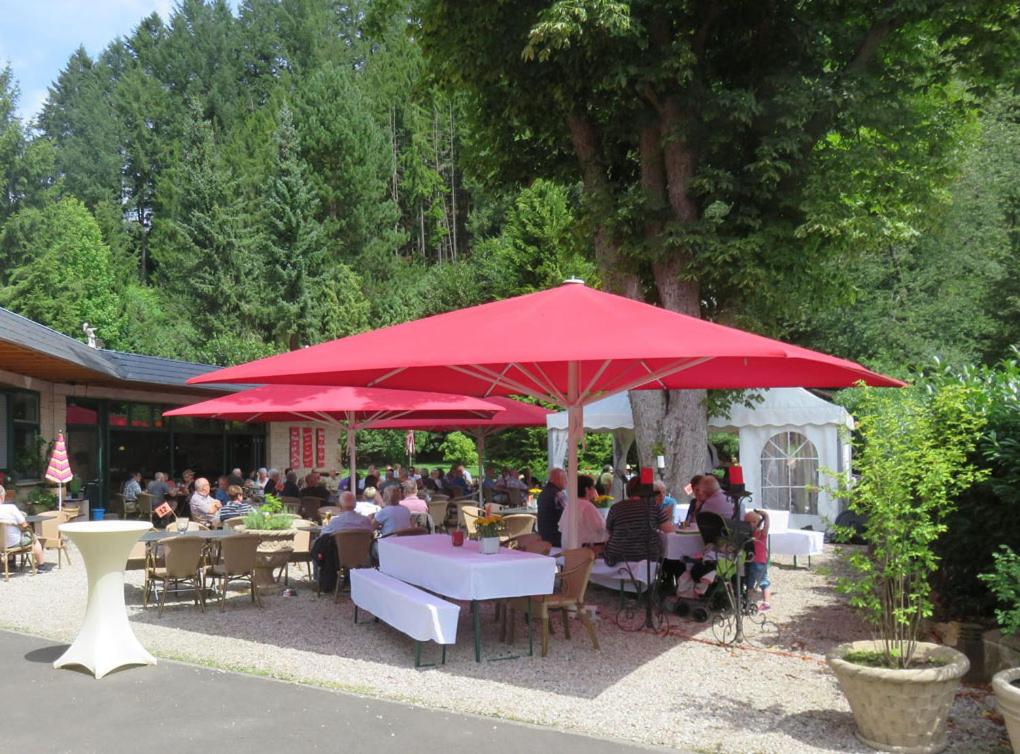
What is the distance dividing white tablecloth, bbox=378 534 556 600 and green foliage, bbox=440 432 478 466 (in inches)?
990

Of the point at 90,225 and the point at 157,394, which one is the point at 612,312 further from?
the point at 90,225

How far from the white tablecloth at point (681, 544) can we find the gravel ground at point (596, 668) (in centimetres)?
78

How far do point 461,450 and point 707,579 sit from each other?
24.5 meters

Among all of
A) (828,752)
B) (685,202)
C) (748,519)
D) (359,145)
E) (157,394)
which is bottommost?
(828,752)

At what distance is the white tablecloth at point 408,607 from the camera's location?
6.96 metres

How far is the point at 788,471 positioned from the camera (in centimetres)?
1722

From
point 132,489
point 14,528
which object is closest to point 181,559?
point 14,528

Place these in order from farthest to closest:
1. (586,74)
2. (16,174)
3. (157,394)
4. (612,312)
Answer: (16,174) < (157,394) < (586,74) < (612,312)

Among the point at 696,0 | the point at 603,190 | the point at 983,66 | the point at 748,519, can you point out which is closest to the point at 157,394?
the point at 603,190

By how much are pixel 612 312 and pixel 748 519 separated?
9.94 feet

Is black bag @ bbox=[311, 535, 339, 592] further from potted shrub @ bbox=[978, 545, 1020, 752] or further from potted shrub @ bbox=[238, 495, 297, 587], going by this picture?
potted shrub @ bbox=[978, 545, 1020, 752]

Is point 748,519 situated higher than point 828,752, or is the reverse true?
point 748,519

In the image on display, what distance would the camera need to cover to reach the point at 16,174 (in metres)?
42.7

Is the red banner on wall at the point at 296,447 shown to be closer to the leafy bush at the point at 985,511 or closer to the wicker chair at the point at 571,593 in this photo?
the wicker chair at the point at 571,593
